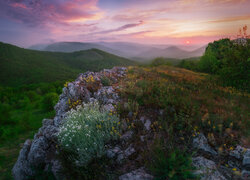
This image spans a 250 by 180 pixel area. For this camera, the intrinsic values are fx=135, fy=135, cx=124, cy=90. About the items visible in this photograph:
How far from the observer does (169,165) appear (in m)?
2.98

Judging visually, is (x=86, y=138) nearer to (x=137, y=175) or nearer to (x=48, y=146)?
(x=137, y=175)

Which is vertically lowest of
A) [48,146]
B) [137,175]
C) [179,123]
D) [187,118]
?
[48,146]

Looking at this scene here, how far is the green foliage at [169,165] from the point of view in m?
2.79

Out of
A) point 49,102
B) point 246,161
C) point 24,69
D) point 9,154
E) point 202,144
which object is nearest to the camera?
point 246,161

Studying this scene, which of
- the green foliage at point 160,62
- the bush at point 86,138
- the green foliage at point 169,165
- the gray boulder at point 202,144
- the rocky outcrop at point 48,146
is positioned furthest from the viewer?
the green foliage at point 160,62

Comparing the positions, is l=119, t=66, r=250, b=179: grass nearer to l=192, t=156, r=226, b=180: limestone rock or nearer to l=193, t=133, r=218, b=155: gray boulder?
l=193, t=133, r=218, b=155: gray boulder

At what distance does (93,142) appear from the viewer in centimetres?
413

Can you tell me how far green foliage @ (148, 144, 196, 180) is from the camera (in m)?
2.79

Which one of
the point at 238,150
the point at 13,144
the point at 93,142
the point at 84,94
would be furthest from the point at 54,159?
the point at 13,144

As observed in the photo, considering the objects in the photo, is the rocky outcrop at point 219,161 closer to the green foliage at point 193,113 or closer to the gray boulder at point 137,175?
the green foliage at point 193,113

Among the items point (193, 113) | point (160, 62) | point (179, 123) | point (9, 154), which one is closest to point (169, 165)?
point (179, 123)

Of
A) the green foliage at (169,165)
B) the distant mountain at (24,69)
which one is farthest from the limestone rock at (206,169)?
the distant mountain at (24,69)

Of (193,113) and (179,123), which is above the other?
(193,113)

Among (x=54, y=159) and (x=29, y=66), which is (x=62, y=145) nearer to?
(x=54, y=159)
